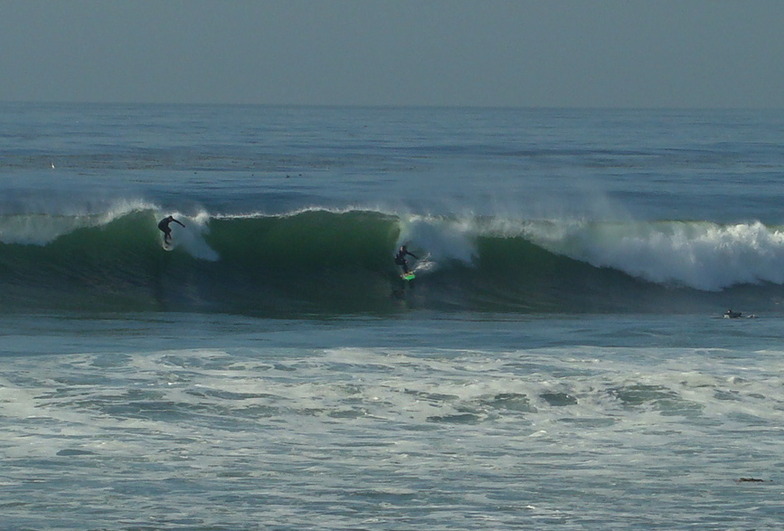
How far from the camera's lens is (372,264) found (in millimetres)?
21547

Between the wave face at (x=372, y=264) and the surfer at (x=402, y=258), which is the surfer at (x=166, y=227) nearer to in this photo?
the wave face at (x=372, y=264)

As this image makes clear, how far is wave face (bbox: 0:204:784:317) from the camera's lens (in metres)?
19.3

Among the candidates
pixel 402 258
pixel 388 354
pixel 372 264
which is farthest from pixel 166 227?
pixel 388 354

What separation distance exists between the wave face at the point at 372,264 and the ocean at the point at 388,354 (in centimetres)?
7

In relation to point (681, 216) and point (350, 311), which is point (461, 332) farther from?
point (681, 216)

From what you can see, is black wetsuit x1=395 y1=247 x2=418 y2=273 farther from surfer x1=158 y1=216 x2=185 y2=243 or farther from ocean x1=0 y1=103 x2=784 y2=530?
surfer x1=158 y1=216 x2=185 y2=243

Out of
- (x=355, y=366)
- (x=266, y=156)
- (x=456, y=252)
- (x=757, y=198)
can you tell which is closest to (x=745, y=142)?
(x=266, y=156)

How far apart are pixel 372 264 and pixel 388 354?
808 cm

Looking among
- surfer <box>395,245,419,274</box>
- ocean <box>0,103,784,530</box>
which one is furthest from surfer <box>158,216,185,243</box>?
surfer <box>395,245,419,274</box>

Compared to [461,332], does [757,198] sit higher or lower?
higher

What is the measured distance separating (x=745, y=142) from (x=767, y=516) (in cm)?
5437

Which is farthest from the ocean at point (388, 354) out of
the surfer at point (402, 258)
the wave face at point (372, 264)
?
the surfer at point (402, 258)

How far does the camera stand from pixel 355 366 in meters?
12.8

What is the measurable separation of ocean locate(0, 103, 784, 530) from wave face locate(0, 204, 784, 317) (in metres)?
0.07
